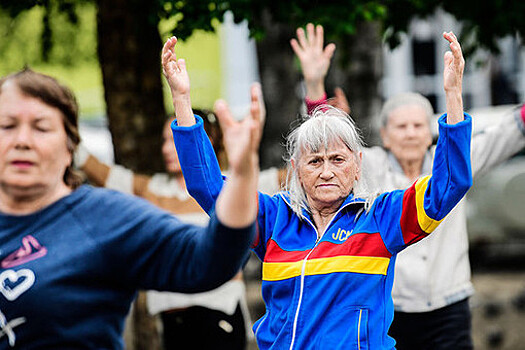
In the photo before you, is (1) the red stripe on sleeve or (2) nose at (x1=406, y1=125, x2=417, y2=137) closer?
(1) the red stripe on sleeve

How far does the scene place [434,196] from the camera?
2791 millimetres

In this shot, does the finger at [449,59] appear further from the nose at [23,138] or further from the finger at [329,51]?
the nose at [23,138]

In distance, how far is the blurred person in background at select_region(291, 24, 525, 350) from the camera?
156 inches

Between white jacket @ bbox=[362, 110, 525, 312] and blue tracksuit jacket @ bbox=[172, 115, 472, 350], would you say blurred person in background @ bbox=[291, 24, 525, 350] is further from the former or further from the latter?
blue tracksuit jacket @ bbox=[172, 115, 472, 350]

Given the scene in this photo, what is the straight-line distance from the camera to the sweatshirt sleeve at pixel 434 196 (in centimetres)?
276

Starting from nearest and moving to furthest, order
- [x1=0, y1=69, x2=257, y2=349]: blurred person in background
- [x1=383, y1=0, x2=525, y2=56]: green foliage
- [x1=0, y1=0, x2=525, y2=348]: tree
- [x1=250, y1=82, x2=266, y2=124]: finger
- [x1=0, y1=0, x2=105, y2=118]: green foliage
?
[x1=250, y1=82, x2=266, y2=124]: finger, [x1=0, y1=69, x2=257, y2=349]: blurred person in background, [x1=0, y1=0, x2=525, y2=348]: tree, [x1=383, y1=0, x2=525, y2=56]: green foliage, [x1=0, y1=0, x2=105, y2=118]: green foliage

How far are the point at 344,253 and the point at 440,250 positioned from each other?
51.6 inches

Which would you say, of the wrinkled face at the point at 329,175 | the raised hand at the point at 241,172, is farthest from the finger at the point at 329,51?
the raised hand at the point at 241,172

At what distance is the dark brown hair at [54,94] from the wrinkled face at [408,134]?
7.12 feet

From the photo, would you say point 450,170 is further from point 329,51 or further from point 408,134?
point 329,51

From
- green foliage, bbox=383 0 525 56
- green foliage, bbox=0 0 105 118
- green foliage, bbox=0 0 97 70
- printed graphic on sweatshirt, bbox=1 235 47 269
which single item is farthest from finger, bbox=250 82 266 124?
green foliage, bbox=0 0 105 118

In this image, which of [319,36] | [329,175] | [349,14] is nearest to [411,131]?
[319,36]

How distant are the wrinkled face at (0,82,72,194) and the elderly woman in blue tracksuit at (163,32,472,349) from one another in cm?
60

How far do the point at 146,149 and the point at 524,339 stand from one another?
391 centimetres
